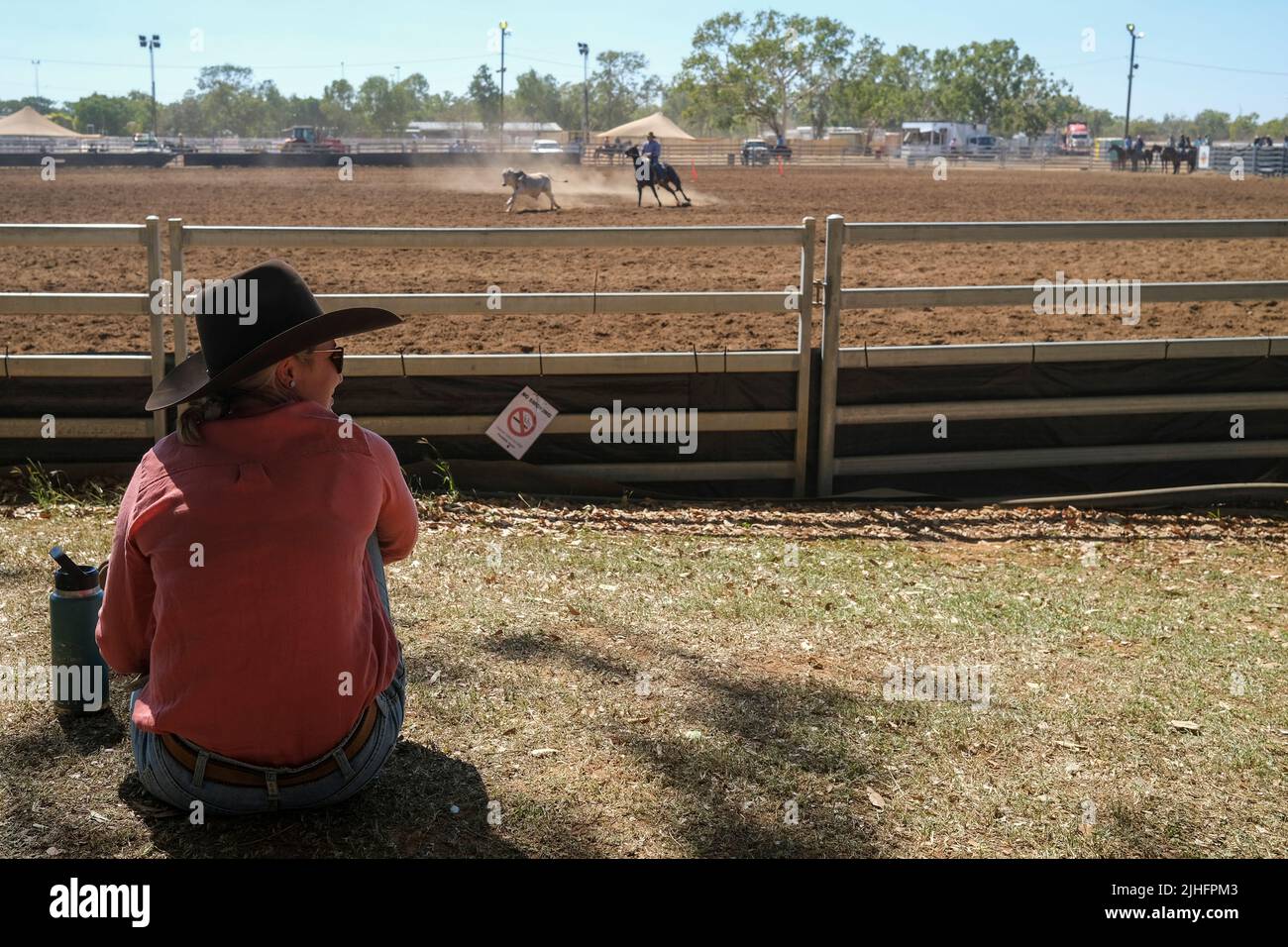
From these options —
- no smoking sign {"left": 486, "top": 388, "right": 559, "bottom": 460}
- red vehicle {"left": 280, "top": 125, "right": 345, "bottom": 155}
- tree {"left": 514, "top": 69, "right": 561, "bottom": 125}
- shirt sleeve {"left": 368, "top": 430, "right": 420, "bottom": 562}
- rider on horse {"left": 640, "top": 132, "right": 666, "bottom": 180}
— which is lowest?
no smoking sign {"left": 486, "top": 388, "right": 559, "bottom": 460}

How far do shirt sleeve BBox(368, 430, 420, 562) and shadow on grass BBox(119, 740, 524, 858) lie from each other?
698mm

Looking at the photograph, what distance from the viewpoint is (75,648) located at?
3861mm

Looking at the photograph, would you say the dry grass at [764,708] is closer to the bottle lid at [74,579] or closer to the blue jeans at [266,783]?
the blue jeans at [266,783]

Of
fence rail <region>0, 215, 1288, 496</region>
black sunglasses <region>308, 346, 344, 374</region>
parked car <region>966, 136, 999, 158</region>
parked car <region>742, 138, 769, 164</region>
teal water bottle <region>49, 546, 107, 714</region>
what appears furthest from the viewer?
parked car <region>966, 136, 999, 158</region>

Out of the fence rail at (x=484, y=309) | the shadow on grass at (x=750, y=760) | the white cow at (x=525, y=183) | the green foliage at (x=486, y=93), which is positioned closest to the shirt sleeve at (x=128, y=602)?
the shadow on grass at (x=750, y=760)

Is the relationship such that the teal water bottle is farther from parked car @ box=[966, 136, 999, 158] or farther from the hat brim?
parked car @ box=[966, 136, 999, 158]

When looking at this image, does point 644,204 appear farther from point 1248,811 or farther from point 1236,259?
point 1248,811

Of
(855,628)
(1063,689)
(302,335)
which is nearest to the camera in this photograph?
(302,335)

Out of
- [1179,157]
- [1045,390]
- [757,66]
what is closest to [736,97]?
[757,66]

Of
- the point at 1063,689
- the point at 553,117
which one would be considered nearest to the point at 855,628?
the point at 1063,689

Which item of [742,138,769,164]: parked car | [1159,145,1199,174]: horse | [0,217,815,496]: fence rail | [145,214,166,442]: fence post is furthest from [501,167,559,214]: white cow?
[742,138,769,164]: parked car

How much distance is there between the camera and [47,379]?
6.92 meters

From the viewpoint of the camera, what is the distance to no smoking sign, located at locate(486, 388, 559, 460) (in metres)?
7.00
